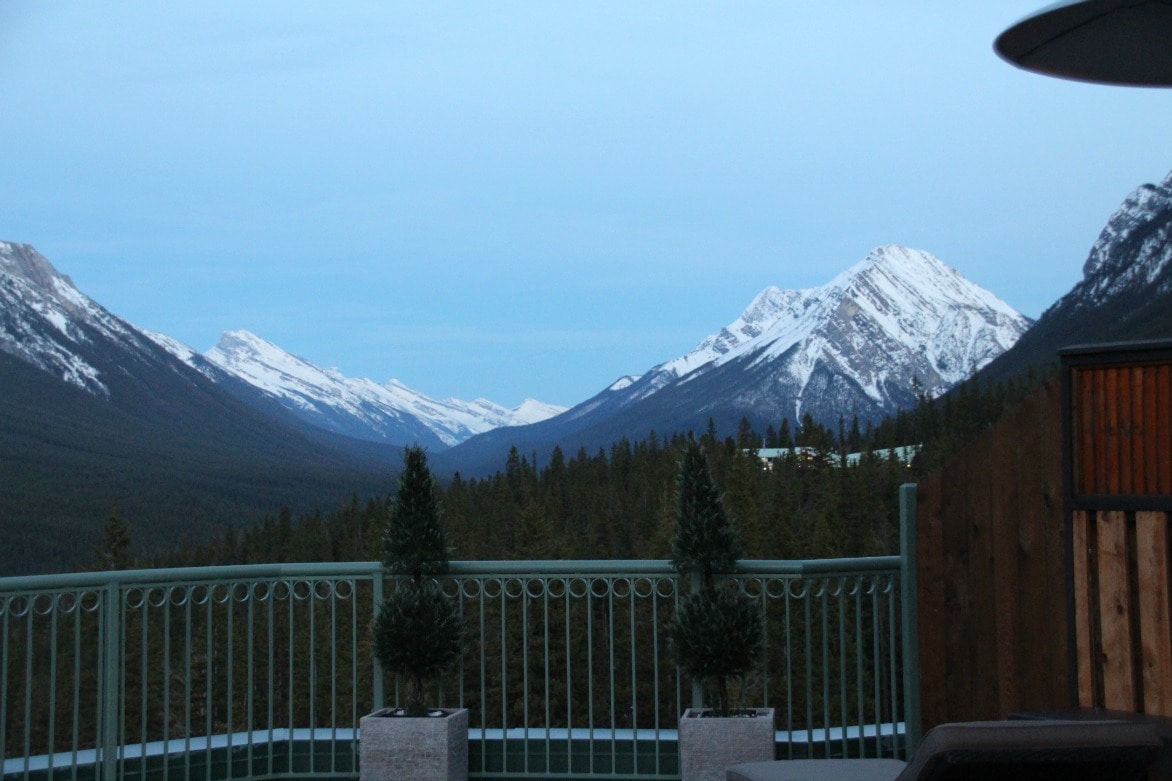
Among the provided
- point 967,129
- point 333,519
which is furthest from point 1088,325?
point 333,519

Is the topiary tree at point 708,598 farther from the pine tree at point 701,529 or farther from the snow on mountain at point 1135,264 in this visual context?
the snow on mountain at point 1135,264

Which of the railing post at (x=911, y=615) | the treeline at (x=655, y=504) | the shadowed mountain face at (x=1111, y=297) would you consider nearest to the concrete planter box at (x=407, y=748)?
the railing post at (x=911, y=615)

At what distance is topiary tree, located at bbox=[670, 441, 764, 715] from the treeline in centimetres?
5363

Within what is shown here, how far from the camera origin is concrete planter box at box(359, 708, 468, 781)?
6043 millimetres

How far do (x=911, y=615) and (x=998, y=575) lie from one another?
71cm

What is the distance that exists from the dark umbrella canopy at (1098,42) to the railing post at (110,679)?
4568 mm

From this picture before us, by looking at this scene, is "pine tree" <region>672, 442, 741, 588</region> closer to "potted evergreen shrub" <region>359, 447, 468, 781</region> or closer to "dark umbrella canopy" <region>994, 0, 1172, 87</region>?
"potted evergreen shrub" <region>359, 447, 468, 781</region>

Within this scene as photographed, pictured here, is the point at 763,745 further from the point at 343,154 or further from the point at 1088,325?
the point at 1088,325

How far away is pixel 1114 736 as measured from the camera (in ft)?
11.0

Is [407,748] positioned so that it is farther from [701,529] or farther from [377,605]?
[701,529]

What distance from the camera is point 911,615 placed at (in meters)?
6.20

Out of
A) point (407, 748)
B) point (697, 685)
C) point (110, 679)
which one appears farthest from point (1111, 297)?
point (110, 679)

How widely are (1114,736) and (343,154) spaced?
461 ft

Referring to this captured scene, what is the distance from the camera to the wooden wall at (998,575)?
5.25 metres
